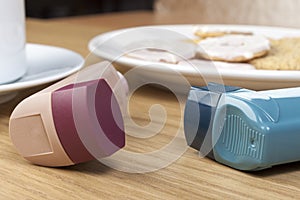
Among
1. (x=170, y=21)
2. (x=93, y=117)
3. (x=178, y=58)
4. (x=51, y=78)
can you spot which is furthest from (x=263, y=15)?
(x=93, y=117)

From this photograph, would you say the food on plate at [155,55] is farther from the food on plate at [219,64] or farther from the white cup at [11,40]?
the white cup at [11,40]

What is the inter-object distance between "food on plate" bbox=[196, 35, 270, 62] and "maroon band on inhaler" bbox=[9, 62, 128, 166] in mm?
245

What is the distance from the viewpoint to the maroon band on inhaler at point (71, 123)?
1.24ft

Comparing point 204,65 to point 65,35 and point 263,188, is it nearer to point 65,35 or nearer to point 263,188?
point 263,188

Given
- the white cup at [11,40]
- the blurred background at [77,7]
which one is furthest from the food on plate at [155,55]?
the blurred background at [77,7]

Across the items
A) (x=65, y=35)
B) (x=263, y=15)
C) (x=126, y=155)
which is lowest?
(x=263, y=15)

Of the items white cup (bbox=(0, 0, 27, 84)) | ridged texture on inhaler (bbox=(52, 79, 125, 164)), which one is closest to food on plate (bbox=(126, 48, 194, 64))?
white cup (bbox=(0, 0, 27, 84))

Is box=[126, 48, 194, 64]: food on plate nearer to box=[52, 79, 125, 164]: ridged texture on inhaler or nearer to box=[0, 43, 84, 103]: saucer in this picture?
box=[0, 43, 84, 103]: saucer

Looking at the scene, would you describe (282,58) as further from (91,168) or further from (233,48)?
(91,168)

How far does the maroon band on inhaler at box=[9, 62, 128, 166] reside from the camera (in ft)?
1.24

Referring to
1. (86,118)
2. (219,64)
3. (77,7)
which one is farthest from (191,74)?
(77,7)

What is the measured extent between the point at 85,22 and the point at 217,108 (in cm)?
111

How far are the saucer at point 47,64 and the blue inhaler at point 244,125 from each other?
176mm

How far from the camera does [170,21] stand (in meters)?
1.56
